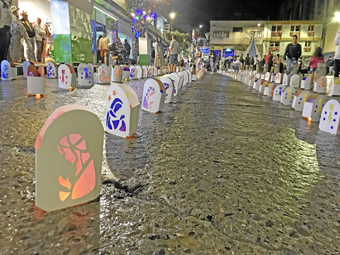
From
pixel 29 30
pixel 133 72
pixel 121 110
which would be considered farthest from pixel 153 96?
pixel 29 30

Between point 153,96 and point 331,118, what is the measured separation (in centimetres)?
159

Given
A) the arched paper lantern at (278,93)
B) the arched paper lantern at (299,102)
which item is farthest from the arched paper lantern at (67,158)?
the arched paper lantern at (278,93)

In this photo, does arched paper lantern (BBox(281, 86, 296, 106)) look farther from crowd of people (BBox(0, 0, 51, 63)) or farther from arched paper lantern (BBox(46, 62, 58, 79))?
crowd of people (BBox(0, 0, 51, 63))

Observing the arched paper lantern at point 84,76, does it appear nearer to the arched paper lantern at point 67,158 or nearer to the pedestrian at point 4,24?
the pedestrian at point 4,24

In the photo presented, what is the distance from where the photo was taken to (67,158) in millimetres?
922

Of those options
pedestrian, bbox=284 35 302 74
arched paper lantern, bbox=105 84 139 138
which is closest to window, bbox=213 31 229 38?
pedestrian, bbox=284 35 302 74

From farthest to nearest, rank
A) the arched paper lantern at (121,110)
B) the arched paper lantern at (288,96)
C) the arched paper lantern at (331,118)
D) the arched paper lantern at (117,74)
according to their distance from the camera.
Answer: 1. the arched paper lantern at (117,74)
2. the arched paper lantern at (288,96)
3. the arched paper lantern at (331,118)
4. the arched paper lantern at (121,110)

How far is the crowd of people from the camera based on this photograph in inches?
223

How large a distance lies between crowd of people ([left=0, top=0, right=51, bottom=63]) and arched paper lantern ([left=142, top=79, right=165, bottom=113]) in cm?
443

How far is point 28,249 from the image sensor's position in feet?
2.47

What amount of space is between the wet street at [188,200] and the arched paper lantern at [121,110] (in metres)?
0.08

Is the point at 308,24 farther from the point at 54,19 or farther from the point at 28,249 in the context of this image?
the point at 28,249

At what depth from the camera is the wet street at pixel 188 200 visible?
81cm

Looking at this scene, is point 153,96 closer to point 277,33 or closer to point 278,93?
point 278,93
